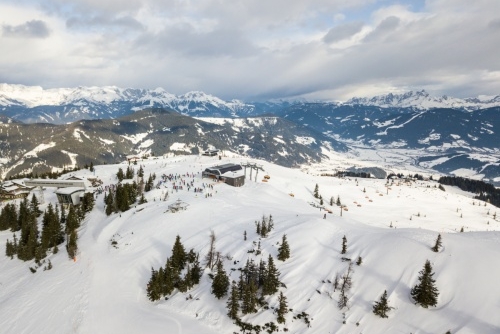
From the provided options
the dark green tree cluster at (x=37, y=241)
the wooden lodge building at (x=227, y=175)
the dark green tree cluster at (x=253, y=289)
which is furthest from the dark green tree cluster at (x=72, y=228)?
the wooden lodge building at (x=227, y=175)

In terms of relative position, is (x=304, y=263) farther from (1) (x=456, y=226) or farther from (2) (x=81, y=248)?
(1) (x=456, y=226)

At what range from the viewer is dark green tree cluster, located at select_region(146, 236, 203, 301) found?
125 feet

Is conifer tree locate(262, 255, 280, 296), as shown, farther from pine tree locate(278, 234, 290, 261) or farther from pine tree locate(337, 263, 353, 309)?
pine tree locate(337, 263, 353, 309)

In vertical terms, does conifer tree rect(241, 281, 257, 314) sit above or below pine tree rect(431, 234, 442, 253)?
below

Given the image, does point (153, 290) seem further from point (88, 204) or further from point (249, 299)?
point (88, 204)

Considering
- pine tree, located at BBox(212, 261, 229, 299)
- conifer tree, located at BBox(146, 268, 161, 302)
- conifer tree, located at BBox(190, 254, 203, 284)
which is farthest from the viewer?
conifer tree, located at BBox(190, 254, 203, 284)

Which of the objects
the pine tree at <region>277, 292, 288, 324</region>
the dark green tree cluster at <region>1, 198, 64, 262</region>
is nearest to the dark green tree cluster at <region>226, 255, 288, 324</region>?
the pine tree at <region>277, 292, 288, 324</region>

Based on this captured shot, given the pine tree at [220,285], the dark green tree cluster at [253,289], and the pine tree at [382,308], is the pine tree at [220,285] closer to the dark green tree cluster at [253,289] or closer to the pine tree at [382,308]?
the dark green tree cluster at [253,289]

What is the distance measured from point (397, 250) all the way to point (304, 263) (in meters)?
11.1

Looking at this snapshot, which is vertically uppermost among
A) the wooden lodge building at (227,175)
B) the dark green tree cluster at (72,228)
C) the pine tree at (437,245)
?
the pine tree at (437,245)

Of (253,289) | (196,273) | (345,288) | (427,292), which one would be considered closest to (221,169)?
(196,273)

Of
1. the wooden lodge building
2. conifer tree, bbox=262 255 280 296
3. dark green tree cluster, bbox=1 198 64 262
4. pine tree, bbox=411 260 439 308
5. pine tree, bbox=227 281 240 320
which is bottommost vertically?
dark green tree cluster, bbox=1 198 64 262

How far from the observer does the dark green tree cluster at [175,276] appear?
38000mm

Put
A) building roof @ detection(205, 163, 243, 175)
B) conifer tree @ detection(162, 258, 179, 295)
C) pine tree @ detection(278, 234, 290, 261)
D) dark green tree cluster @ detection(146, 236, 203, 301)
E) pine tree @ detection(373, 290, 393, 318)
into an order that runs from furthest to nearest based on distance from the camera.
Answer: building roof @ detection(205, 163, 243, 175)
pine tree @ detection(278, 234, 290, 261)
conifer tree @ detection(162, 258, 179, 295)
dark green tree cluster @ detection(146, 236, 203, 301)
pine tree @ detection(373, 290, 393, 318)
